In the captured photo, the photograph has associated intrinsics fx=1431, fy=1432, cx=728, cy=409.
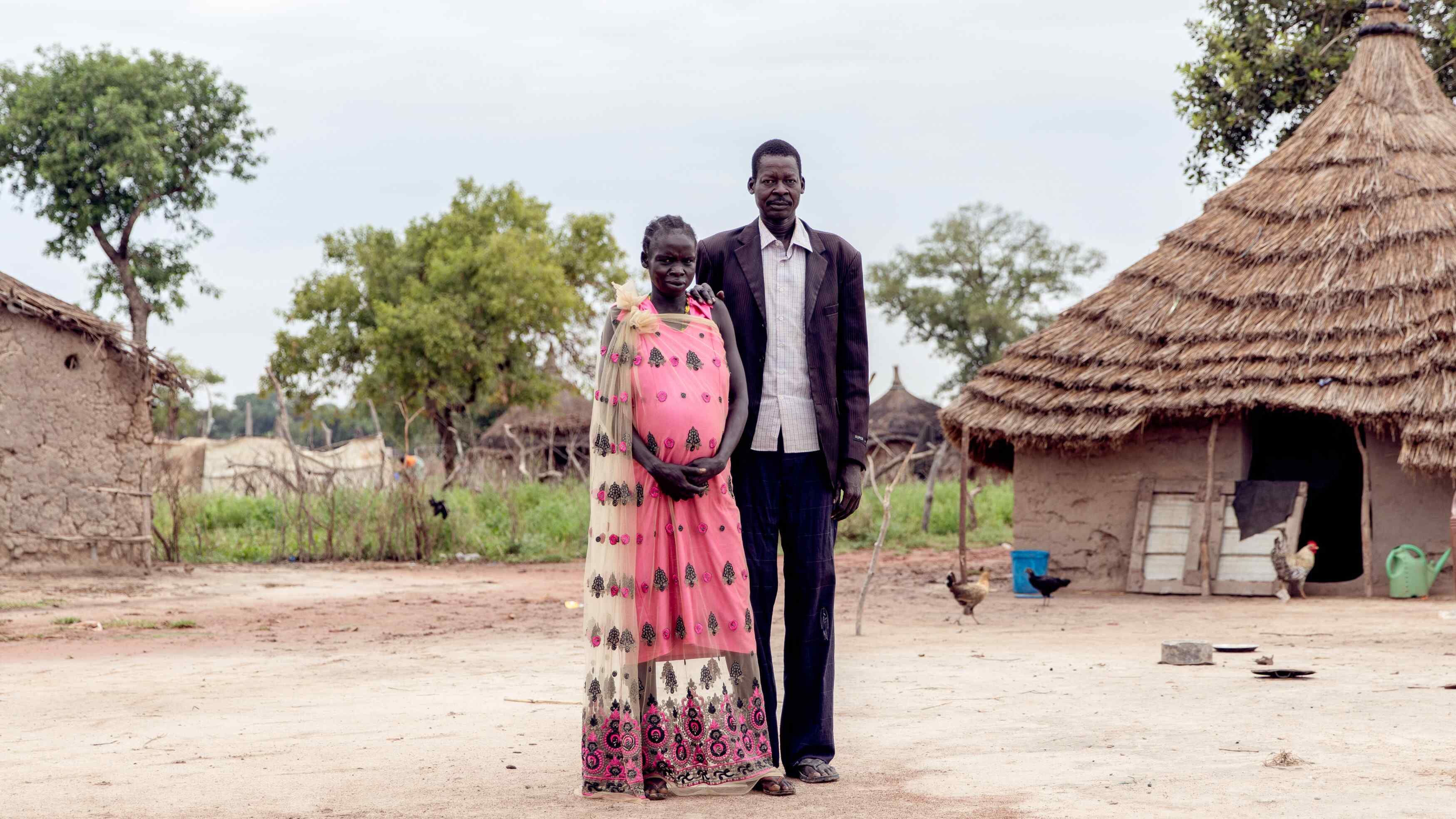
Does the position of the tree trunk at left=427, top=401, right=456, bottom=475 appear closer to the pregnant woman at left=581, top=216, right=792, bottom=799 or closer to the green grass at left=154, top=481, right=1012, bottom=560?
the green grass at left=154, top=481, right=1012, bottom=560

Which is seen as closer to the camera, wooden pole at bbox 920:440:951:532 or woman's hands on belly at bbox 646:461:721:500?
woman's hands on belly at bbox 646:461:721:500

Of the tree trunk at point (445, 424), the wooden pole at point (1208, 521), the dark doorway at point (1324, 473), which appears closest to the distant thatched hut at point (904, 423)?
the tree trunk at point (445, 424)

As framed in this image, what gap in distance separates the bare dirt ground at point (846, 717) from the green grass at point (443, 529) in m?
4.77

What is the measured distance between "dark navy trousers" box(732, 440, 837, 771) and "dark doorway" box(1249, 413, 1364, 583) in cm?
929

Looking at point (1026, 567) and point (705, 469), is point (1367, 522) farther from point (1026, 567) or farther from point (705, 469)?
point (705, 469)

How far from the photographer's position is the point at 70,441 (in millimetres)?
12172

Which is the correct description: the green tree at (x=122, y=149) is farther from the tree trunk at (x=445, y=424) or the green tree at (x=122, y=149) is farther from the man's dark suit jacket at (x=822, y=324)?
the man's dark suit jacket at (x=822, y=324)

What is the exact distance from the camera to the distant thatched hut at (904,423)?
2900 centimetres

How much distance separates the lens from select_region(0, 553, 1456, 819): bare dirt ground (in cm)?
381

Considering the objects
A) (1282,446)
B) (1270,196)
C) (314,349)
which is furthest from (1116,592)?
(314,349)

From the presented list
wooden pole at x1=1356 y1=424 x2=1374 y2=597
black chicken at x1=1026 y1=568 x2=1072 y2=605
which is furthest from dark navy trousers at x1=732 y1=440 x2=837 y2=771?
wooden pole at x1=1356 y1=424 x2=1374 y2=597

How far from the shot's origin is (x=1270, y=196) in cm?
1175

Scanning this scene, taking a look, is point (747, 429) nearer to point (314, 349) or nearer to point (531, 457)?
point (531, 457)

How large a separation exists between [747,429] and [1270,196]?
9.03 metres
